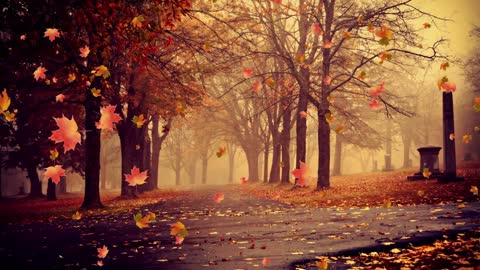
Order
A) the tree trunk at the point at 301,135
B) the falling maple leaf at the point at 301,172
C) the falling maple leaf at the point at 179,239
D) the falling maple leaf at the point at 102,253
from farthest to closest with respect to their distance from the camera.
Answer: the tree trunk at the point at 301,135
the falling maple leaf at the point at 301,172
the falling maple leaf at the point at 179,239
the falling maple leaf at the point at 102,253

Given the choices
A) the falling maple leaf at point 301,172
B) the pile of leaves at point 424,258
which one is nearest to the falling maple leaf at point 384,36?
the falling maple leaf at point 301,172

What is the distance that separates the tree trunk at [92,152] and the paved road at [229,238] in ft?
15.9

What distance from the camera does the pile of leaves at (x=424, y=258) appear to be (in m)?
4.90

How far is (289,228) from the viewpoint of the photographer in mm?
8633

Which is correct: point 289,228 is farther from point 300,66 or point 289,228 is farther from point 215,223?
point 300,66

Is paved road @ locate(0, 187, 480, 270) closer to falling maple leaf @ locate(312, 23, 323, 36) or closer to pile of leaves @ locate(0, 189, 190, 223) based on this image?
pile of leaves @ locate(0, 189, 190, 223)

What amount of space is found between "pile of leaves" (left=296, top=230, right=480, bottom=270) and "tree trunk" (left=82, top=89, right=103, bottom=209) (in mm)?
12326

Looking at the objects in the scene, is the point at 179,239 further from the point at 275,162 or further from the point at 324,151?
the point at 275,162

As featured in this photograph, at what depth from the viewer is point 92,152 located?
15.9 metres

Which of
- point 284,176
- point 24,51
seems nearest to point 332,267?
point 24,51

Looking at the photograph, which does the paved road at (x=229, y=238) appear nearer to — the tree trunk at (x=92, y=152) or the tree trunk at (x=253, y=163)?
the tree trunk at (x=92, y=152)

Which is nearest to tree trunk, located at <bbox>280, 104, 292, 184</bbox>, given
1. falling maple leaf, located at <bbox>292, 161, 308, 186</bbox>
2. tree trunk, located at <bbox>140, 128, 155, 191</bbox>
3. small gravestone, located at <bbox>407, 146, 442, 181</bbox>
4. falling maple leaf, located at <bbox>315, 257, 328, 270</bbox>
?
falling maple leaf, located at <bbox>292, 161, 308, 186</bbox>

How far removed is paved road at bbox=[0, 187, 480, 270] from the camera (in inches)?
238

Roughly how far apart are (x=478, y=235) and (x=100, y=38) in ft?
25.0
